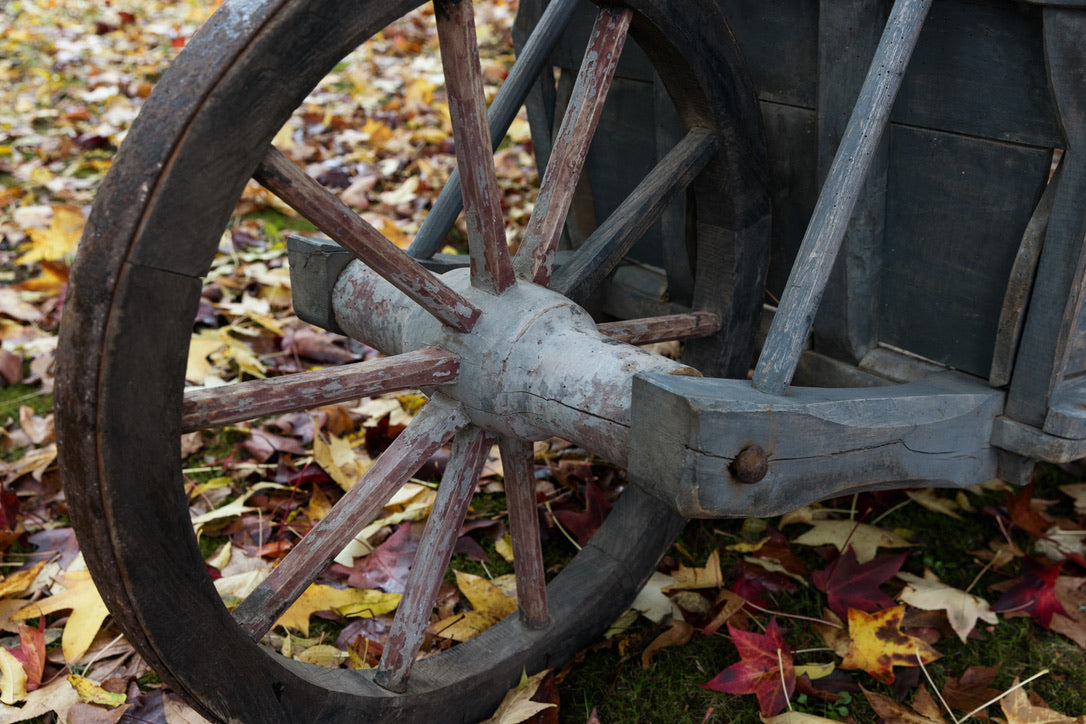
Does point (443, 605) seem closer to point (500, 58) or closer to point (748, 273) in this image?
point (748, 273)

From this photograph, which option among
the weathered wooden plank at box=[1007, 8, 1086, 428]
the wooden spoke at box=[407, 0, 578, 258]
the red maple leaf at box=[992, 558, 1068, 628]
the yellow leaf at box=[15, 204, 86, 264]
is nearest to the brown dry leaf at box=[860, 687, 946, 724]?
the red maple leaf at box=[992, 558, 1068, 628]

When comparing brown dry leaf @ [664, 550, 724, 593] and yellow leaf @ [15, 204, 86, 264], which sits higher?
yellow leaf @ [15, 204, 86, 264]

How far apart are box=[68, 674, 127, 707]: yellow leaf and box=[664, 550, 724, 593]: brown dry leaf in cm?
86

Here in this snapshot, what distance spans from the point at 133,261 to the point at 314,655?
816mm

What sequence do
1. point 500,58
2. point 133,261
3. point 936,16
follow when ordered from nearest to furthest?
1. point 133,261
2. point 936,16
3. point 500,58

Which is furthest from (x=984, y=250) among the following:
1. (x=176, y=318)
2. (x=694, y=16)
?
(x=176, y=318)

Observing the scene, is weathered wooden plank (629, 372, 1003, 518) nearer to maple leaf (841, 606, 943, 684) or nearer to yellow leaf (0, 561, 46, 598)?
maple leaf (841, 606, 943, 684)

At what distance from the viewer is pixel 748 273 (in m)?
1.57

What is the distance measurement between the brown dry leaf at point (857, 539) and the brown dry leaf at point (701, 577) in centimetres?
19

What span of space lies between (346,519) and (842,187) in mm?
730

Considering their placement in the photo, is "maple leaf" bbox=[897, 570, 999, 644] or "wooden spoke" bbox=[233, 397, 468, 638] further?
"maple leaf" bbox=[897, 570, 999, 644]

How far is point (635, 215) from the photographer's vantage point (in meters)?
1.48

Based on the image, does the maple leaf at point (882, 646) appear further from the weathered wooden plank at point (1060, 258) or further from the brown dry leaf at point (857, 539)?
the weathered wooden plank at point (1060, 258)

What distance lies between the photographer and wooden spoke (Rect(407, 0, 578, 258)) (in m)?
1.55
